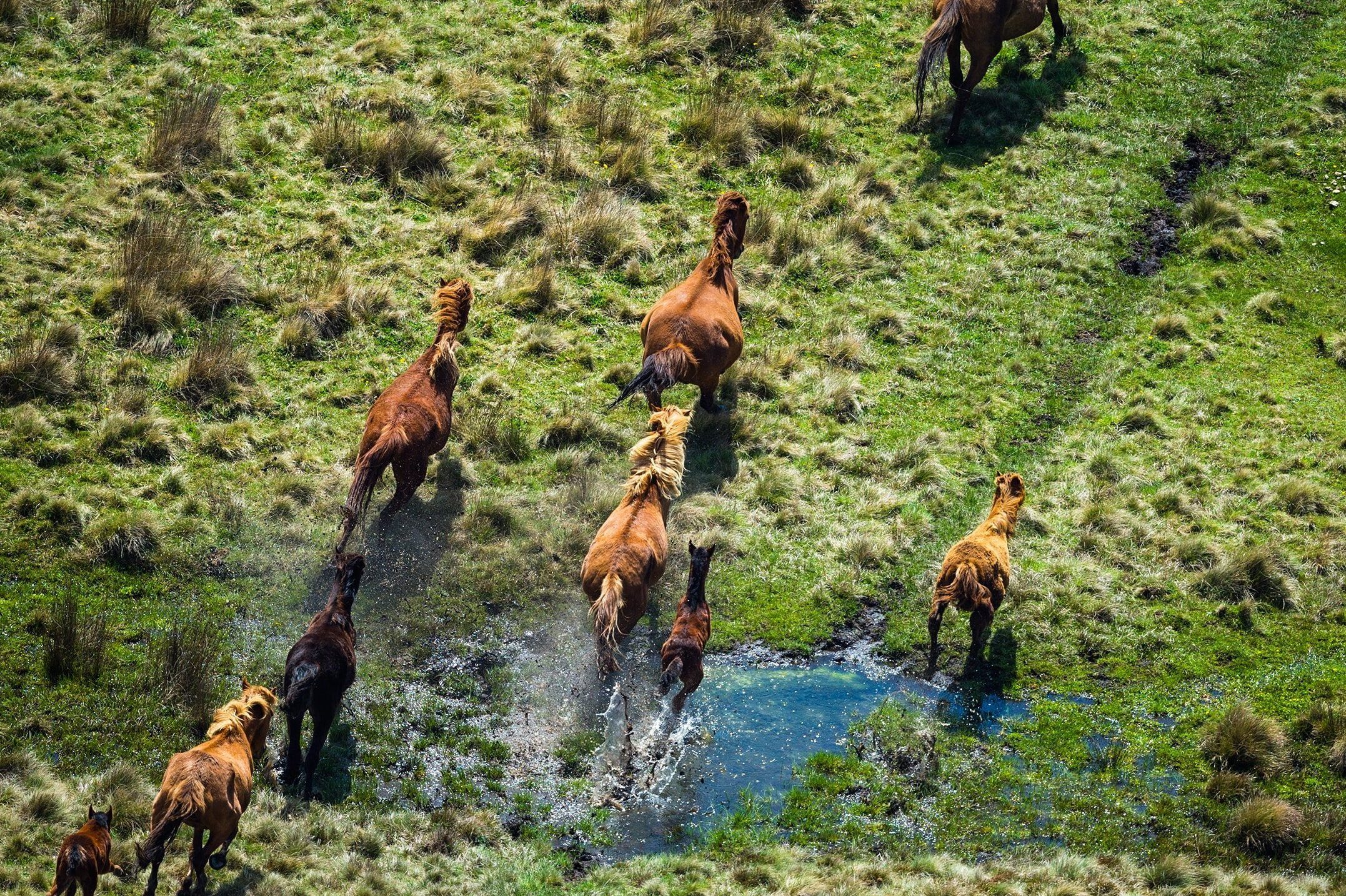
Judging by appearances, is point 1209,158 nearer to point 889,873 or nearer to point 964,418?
point 964,418

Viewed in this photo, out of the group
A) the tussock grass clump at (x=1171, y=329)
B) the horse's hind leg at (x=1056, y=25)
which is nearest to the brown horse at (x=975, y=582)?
the tussock grass clump at (x=1171, y=329)

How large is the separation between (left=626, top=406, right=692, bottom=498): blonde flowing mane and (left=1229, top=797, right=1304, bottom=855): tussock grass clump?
18.4 ft

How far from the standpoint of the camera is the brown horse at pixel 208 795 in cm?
775

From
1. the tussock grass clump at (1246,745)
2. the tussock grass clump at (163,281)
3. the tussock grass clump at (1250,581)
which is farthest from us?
the tussock grass clump at (163,281)

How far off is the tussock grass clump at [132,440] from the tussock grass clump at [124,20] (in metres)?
7.90

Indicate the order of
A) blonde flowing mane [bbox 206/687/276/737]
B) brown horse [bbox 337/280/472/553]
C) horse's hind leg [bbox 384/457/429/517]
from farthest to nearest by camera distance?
1. horse's hind leg [bbox 384/457/429/517]
2. brown horse [bbox 337/280/472/553]
3. blonde flowing mane [bbox 206/687/276/737]

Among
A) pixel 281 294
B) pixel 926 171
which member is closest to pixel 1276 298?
pixel 926 171

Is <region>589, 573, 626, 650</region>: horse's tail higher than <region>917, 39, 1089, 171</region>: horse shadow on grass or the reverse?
the reverse

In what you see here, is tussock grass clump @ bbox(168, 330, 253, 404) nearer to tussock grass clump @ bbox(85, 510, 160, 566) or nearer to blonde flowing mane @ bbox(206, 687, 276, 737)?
tussock grass clump @ bbox(85, 510, 160, 566)

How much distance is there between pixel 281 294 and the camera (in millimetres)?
14719

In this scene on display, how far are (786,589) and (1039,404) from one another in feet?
15.2

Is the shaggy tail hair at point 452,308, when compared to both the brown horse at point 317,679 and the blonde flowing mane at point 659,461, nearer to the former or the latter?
the blonde flowing mane at point 659,461

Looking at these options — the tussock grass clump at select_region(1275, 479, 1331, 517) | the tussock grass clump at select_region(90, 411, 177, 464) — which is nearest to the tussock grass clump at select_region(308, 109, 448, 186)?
the tussock grass clump at select_region(90, 411, 177, 464)

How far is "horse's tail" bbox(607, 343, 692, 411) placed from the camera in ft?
43.3
